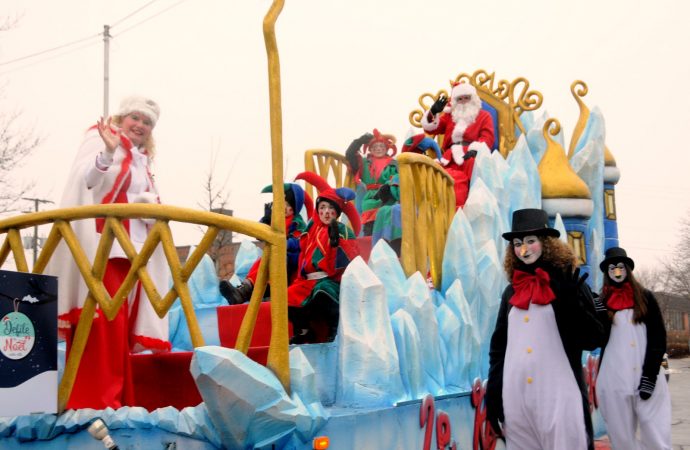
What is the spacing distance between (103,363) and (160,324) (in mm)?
403

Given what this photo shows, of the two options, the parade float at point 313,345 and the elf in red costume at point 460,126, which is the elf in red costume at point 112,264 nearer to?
the parade float at point 313,345

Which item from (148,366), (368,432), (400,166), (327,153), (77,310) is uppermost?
(327,153)

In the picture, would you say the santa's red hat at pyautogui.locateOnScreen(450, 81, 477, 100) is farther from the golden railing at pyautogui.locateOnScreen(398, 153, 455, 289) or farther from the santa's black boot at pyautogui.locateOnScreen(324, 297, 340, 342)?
the santa's black boot at pyautogui.locateOnScreen(324, 297, 340, 342)

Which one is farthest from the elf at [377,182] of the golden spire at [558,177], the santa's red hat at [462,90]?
the golden spire at [558,177]

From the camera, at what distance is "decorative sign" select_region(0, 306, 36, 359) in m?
3.85

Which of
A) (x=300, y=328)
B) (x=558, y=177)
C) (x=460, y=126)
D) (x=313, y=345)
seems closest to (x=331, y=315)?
(x=300, y=328)

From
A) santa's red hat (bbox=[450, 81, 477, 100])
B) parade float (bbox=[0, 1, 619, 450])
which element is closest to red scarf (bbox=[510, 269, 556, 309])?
parade float (bbox=[0, 1, 619, 450])

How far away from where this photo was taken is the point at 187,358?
506 centimetres

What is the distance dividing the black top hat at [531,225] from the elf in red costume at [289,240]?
2433 millimetres

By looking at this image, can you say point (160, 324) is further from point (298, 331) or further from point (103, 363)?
point (298, 331)

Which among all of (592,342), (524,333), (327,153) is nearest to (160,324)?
(524,333)

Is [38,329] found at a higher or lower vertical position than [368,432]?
higher

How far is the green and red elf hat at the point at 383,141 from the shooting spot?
29.6ft

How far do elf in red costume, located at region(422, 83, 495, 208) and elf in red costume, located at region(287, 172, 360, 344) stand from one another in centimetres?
249
